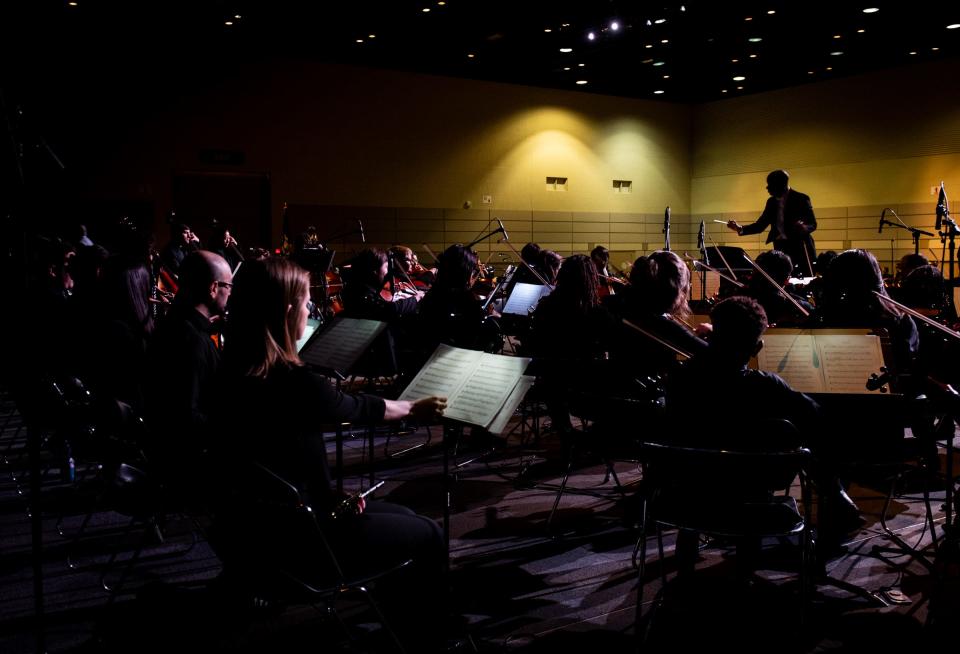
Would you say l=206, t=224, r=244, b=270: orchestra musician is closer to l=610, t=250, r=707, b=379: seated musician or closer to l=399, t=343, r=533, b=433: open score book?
l=610, t=250, r=707, b=379: seated musician

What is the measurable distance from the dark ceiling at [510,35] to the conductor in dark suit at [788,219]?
310 centimetres

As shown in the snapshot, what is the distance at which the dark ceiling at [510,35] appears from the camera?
986cm

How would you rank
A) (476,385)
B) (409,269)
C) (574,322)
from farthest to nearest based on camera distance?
(409,269)
(574,322)
(476,385)

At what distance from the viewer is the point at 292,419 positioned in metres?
2.17

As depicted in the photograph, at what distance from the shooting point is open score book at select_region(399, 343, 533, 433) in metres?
2.39

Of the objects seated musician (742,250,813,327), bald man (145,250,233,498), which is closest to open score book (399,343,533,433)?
bald man (145,250,233,498)

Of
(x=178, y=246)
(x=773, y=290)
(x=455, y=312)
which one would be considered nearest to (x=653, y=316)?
(x=773, y=290)

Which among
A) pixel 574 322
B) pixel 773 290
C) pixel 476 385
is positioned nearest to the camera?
pixel 476 385

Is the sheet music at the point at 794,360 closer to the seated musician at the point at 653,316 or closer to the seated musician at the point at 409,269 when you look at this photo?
the seated musician at the point at 653,316

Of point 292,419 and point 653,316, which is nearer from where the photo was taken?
point 292,419

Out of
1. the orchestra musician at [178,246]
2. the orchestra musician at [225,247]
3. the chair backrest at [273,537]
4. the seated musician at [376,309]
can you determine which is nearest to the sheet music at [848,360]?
the chair backrest at [273,537]

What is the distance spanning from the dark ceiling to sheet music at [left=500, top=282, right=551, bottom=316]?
5152 millimetres

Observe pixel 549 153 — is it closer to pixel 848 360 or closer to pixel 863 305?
pixel 863 305

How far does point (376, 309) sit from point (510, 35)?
23.4 feet
